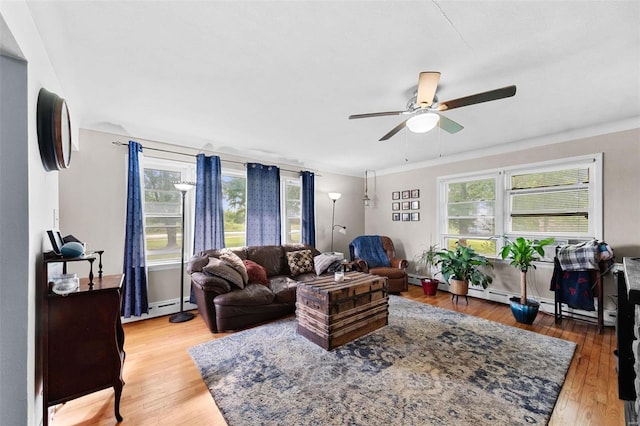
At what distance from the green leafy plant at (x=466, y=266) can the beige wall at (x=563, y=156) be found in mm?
424

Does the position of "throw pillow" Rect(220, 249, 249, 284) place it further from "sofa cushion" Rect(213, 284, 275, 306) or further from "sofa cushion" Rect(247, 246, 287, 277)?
"sofa cushion" Rect(247, 246, 287, 277)

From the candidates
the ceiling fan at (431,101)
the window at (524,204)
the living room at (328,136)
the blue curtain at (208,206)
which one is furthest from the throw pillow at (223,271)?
the window at (524,204)

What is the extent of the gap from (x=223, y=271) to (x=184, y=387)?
1.26m

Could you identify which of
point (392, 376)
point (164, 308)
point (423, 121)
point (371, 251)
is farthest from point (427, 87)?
point (164, 308)

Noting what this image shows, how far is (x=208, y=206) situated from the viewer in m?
3.76

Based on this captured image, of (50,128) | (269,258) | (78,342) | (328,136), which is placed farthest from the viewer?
(269,258)

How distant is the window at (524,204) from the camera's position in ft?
→ 11.0

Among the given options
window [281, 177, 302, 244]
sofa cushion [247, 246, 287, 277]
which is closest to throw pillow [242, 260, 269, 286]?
sofa cushion [247, 246, 287, 277]

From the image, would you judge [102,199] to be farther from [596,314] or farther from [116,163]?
[596,314]

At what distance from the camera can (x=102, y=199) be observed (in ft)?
10.2

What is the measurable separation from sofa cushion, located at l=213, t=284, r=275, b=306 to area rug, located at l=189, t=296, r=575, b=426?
328mm

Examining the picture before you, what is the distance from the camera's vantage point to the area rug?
169 centimetres

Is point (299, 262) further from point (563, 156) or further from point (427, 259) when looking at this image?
point (563, 156)

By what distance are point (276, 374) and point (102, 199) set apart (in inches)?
116
